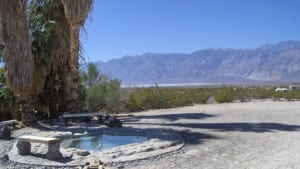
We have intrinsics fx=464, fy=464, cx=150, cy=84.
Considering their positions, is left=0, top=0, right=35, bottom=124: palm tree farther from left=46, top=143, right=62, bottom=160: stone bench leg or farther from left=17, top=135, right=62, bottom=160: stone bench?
left=46, top=143, right=62, bottom=160: stone bench leg

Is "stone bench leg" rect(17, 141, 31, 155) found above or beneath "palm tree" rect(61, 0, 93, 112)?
beneath

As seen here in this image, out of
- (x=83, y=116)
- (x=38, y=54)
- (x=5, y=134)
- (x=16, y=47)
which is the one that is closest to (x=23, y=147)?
(x=5, y=134)

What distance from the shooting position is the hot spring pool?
1226 centimetres

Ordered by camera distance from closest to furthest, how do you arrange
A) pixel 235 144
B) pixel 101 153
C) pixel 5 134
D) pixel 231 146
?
pixel 101 153 < pixel 231 146 < pixel 235 144 < pixel 5 134

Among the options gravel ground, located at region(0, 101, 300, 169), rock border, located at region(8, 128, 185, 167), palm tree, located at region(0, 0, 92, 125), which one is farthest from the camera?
palm tree, located at region(0, 0, 92, 125)

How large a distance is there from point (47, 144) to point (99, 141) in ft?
10.7

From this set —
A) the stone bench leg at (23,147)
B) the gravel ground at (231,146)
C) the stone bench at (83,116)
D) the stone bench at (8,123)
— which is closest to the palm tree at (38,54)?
the stone bench at (8,123)

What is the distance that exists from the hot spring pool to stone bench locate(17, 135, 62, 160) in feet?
4.66

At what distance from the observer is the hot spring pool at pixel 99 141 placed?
40.2 ft

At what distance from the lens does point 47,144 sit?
998cm

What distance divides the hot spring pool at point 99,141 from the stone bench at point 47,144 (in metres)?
1.42

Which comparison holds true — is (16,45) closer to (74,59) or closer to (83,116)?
(74,59)

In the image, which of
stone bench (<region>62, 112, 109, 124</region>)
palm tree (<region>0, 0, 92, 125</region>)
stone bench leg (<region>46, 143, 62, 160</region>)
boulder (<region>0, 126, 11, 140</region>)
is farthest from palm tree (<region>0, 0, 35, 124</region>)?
stone bench leg (<region>46, 143, 62, 160</region>)

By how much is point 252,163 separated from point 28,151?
197 inches
